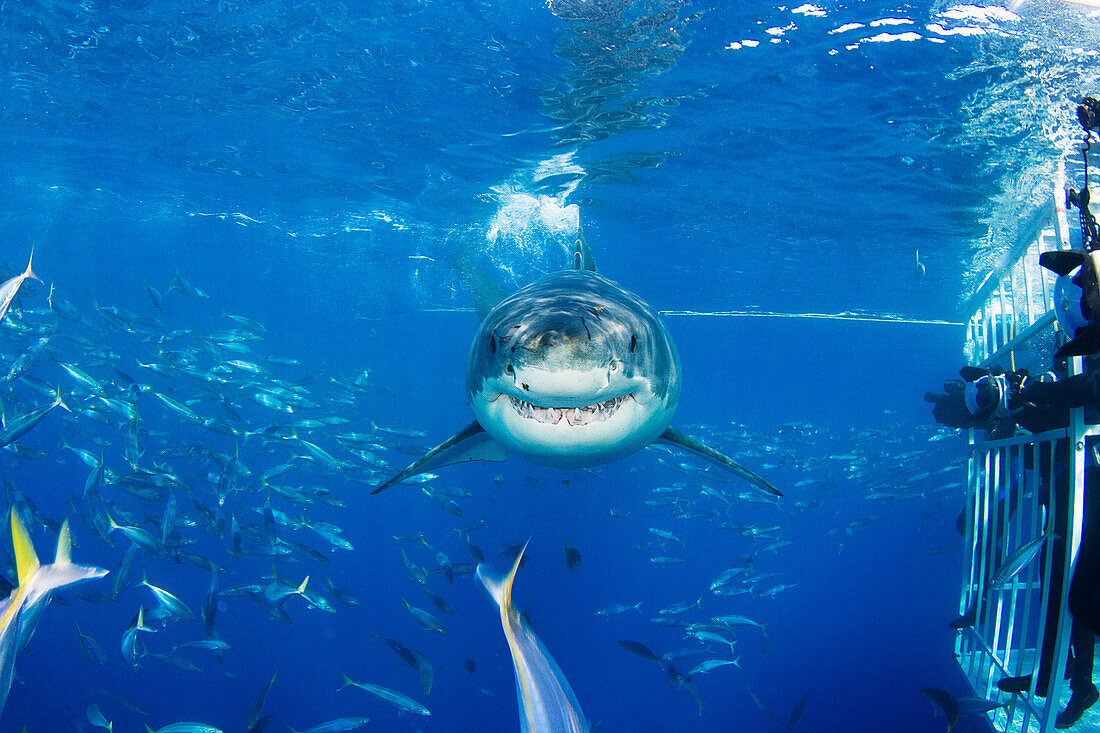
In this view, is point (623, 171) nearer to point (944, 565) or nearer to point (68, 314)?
point (68, 314)

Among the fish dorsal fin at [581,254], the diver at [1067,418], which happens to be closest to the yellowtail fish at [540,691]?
the diver at [1067,418]

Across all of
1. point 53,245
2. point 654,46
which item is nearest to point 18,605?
point 654,46

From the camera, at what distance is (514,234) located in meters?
19.9

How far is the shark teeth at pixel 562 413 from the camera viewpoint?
258 cm

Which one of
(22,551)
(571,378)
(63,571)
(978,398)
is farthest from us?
(978,398)

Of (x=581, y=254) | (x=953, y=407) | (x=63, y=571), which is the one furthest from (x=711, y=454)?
(x=63, y=571)

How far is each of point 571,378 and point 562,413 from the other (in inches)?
12.0

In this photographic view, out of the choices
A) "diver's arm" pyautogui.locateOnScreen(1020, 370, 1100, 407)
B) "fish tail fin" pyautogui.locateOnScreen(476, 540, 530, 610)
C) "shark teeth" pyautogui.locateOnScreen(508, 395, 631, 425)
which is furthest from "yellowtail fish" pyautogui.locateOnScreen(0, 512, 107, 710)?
"diver's arm" pyautogui.locateOnScreen(1020, 370, 1100, 407)

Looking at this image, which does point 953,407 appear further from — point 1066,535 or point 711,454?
point 711,454

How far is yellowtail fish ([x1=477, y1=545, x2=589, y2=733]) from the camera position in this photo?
2.01m

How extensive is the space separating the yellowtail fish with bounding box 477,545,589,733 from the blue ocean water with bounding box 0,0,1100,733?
537cm

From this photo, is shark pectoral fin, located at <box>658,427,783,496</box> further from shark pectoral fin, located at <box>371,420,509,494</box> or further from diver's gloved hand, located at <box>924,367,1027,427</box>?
diver's gloved hand, located at <box>924,367,1027,427</box>

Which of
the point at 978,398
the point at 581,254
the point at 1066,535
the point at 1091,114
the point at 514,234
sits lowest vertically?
the point at 1066,535

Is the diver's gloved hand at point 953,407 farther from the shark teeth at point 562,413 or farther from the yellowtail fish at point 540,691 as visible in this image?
the yellowtail fish at point 540,691
